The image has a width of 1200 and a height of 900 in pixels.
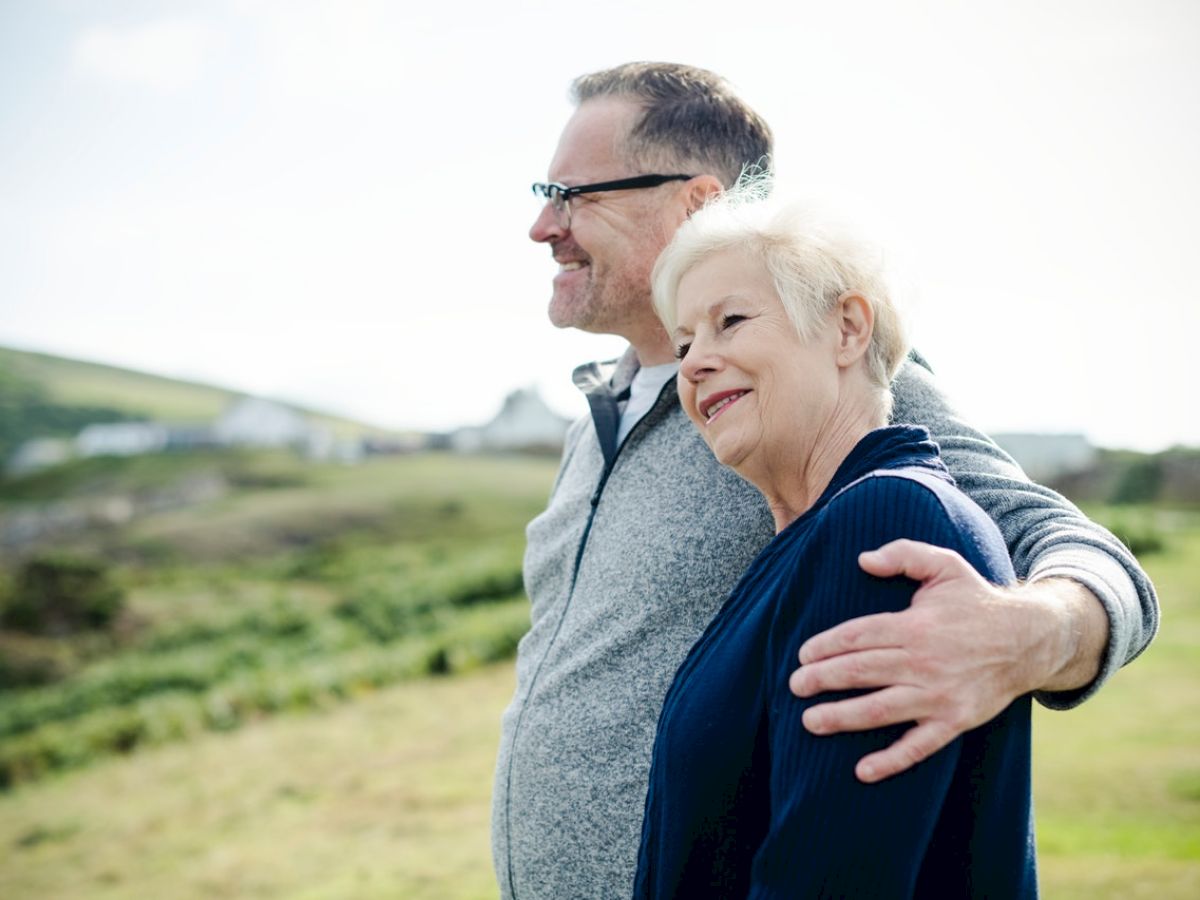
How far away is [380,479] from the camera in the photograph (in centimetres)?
3231

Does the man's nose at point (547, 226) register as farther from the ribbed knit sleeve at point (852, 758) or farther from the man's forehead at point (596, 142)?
the ribbed knit sleeve at point (852, 758)

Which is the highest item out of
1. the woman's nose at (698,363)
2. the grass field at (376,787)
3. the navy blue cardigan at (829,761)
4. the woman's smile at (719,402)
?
the woman's nose at (698,363)

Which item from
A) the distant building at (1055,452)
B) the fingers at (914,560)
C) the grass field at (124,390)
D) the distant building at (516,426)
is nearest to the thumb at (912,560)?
the fingers at (914,560)

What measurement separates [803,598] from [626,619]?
33.0 inches

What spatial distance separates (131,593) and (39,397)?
3222 centimetres

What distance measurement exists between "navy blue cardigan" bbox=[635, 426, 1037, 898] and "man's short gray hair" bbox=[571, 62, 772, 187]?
129 centimetres

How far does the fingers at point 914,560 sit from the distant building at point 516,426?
37.1 metres

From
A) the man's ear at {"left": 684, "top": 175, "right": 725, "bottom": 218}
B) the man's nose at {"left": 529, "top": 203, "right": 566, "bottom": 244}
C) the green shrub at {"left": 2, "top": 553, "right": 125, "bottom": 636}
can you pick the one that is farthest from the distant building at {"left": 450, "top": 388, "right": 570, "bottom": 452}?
the man's ear at {"left": 684, "top": 175, "right": 725, "bottom": 218}

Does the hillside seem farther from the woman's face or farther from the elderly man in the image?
the woman's face

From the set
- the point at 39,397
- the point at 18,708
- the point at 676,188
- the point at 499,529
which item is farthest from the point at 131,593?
the point at 39,397

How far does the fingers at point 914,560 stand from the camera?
1128 mm

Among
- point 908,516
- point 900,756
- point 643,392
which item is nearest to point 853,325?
point 908,516

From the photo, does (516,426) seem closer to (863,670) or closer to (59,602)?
(59,602)

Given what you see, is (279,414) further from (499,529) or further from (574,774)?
(574,774)
